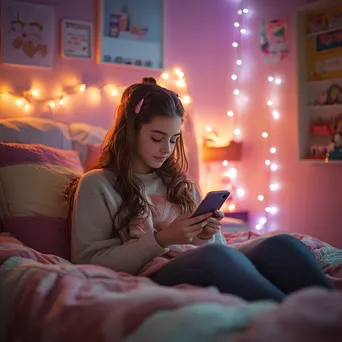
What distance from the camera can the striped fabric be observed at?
1.73 meters

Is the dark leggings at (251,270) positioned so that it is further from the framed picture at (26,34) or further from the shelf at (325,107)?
the shelf at (325,107)

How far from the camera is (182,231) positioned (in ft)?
4.70

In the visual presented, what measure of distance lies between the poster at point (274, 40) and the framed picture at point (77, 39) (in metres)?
1.22

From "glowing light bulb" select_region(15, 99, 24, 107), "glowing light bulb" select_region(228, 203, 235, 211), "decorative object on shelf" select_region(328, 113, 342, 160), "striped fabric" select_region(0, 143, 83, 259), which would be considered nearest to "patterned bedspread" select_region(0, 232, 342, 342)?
"striped fabric" select_region(0, 143, 83, 259)

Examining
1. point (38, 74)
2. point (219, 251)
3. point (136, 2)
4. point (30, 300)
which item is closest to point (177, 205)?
point (219, 251)

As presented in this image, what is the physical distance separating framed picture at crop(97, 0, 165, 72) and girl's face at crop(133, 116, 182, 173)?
1.21m

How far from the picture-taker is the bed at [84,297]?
778 mm

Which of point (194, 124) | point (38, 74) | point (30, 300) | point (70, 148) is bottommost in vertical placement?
point (30, 300)

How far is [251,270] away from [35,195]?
1001mm

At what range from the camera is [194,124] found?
3.08 m

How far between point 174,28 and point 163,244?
1908 mm

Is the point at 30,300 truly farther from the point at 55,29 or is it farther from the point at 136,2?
the point at 136,2

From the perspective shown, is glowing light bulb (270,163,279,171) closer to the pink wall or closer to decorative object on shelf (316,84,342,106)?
the pink wall

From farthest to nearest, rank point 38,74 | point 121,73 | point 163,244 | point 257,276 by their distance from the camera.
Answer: point 121,73 → point 38,74 → point 163,244 → point 257,276
